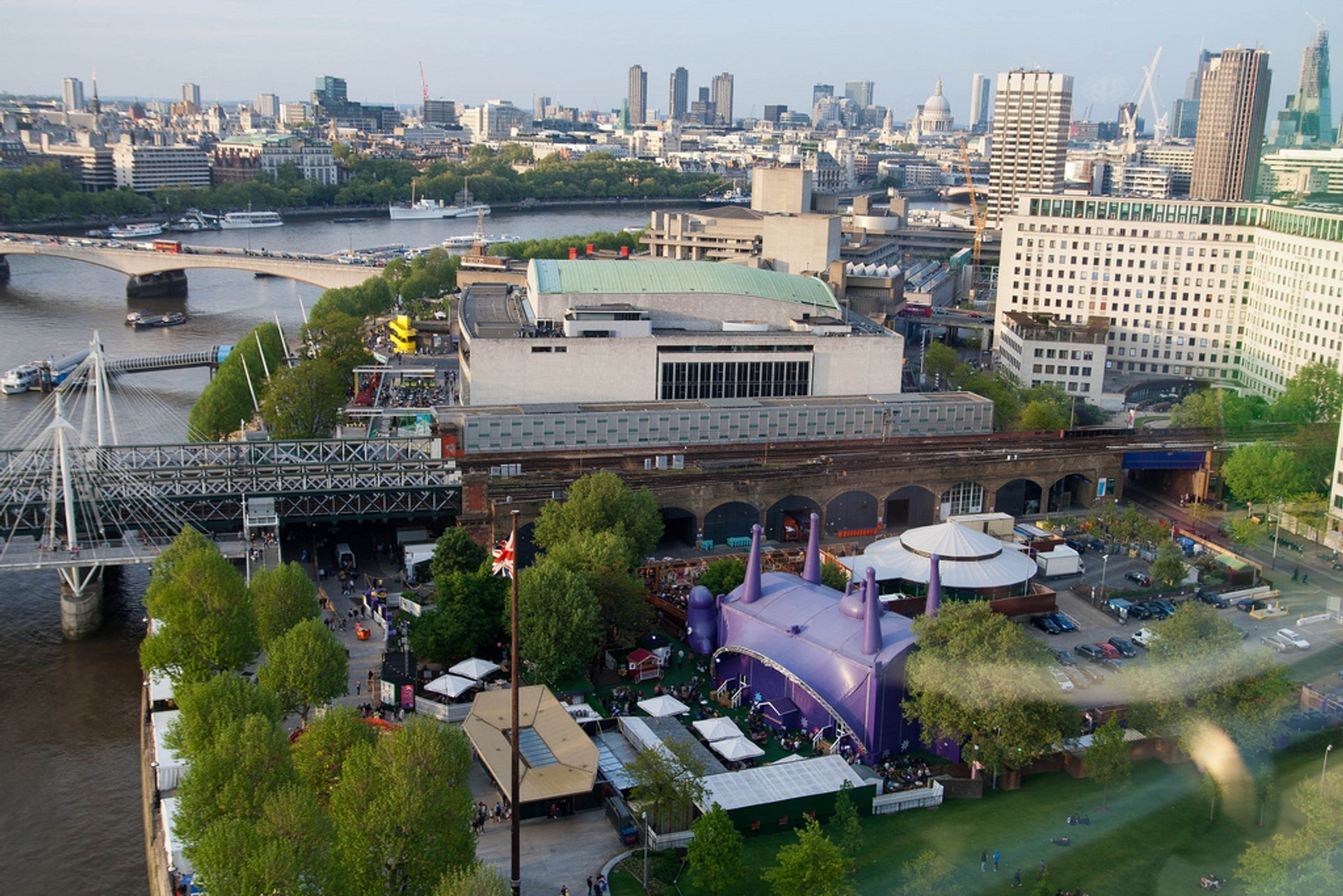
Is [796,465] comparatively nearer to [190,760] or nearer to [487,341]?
[487,341]

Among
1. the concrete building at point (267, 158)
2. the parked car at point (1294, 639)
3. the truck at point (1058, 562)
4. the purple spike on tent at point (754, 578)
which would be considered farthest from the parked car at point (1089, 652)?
the concrete building at point (267, 158)

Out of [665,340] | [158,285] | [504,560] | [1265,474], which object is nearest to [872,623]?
[504,560]

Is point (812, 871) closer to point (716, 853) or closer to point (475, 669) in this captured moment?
point (716, 853)

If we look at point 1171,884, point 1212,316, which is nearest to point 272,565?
point 1171,884

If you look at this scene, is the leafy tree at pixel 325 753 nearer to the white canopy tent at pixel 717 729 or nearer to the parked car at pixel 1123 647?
the white canopy tent at pixel 717 729

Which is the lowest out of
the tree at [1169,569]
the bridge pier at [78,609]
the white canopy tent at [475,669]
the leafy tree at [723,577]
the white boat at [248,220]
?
the bridge pier at [78,609]

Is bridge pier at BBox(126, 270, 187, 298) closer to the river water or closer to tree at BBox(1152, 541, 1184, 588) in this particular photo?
the river water

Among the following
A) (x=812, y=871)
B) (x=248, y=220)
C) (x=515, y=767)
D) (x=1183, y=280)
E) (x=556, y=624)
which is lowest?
(x=812, y=871)
